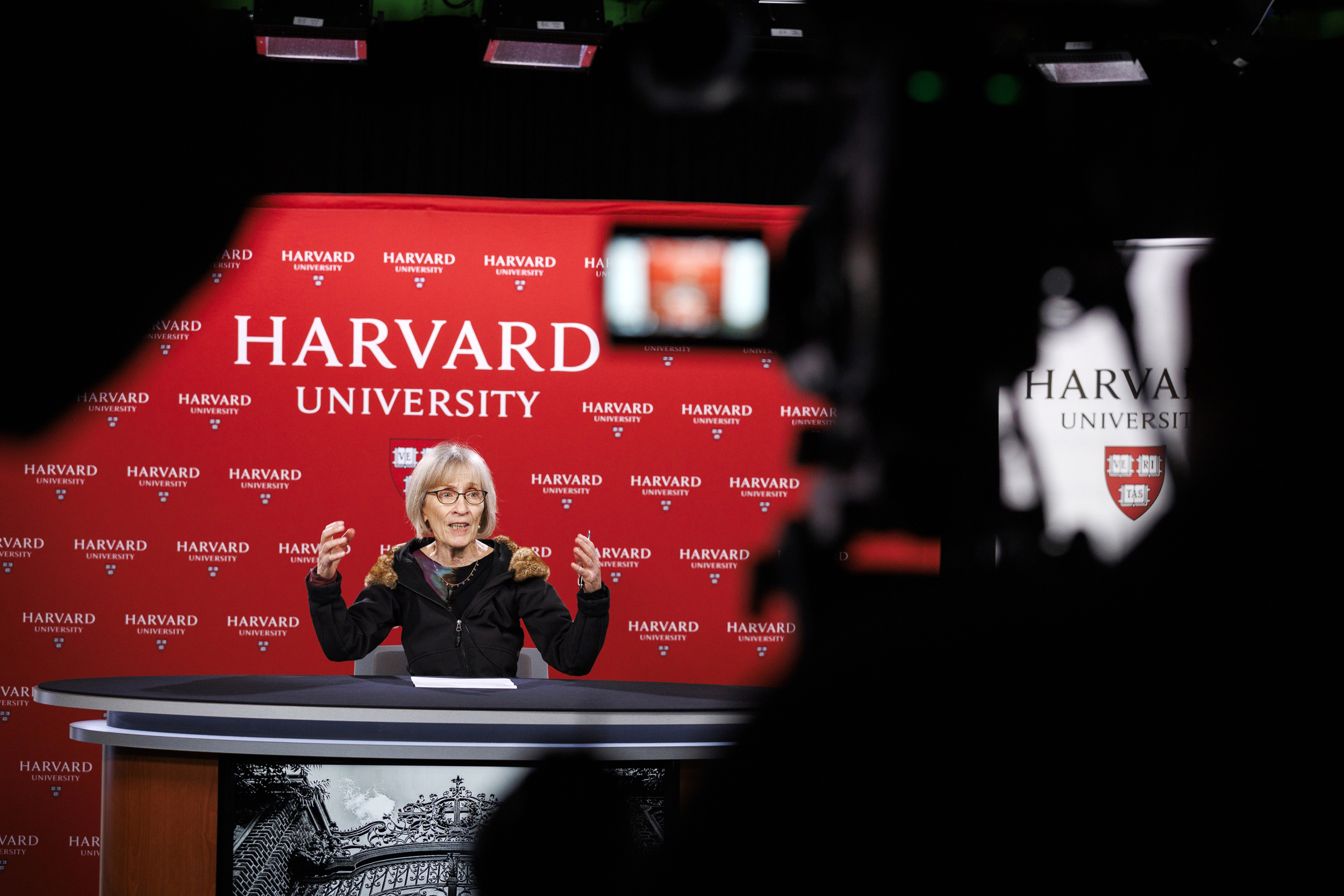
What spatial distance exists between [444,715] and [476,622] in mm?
1018

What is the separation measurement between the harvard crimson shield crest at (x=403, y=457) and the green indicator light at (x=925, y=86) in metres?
2.45

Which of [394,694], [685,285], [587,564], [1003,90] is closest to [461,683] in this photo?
[394,694]

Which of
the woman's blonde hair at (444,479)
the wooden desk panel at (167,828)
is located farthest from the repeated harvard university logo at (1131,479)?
the wooden desk panel at (167,828)

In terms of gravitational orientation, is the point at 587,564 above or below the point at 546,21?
below

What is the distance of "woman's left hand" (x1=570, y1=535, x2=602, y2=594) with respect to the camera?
247 cm

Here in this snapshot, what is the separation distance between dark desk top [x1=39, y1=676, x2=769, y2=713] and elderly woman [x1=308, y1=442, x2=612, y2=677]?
0.31m

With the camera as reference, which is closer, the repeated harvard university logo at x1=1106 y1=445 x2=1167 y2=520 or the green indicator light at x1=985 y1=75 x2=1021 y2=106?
the repeated harvard university logo at x1=1106 y1=445 x2=1167 y2=520

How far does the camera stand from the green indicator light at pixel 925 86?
4418 mm

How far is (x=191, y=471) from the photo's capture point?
4113mm

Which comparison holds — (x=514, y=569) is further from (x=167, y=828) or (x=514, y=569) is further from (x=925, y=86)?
(x=925, y=86)

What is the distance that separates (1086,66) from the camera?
3.93 metres

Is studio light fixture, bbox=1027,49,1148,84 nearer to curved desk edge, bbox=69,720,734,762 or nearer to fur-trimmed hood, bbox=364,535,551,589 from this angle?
fur-trimmed hood, bbox=364,535,551,589

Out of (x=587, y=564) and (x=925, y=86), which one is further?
(x=925, y=86)

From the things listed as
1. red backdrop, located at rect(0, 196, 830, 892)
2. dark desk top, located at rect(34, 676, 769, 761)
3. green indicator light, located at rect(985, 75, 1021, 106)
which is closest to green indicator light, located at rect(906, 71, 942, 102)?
green indicator light, located at rect(985, 75, 1021, 106)
